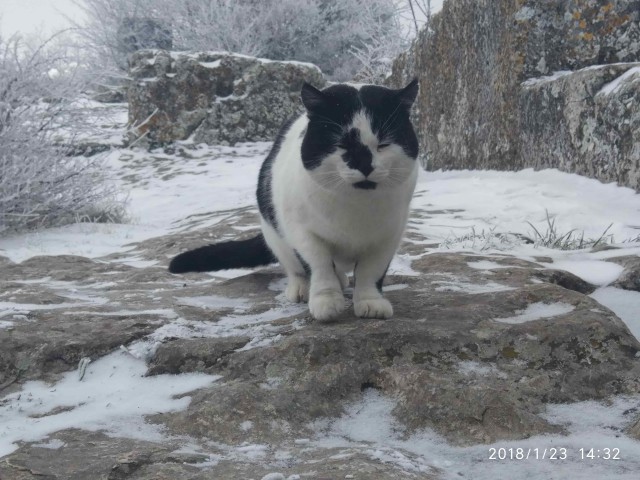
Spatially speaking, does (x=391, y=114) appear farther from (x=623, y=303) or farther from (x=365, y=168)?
(x=623, y=303)

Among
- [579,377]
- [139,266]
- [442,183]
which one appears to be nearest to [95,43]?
[442,183]

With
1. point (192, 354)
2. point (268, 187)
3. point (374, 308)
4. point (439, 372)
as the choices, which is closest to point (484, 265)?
point (374, 308)

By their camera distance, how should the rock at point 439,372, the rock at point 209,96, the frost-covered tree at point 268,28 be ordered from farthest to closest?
the frost-covered tree at point 268,28 < the rock at point 209,96 < the rock at point 439,372

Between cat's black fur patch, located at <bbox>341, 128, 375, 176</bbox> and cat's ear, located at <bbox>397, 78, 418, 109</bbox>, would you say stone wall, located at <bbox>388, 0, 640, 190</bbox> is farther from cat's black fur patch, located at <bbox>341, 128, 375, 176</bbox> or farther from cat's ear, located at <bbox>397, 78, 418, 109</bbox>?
cat's black fur patch, located at <bbox>341, 128, 375, 176</bbox>

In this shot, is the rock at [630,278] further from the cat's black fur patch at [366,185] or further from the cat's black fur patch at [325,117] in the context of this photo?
the cat's black fur patch at [325,117]

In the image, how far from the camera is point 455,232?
14.6 ft

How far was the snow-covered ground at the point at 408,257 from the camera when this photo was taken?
1.64 metres

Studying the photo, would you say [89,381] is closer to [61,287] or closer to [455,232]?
[61,287]

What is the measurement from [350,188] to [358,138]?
0.16 m

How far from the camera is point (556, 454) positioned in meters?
1.59

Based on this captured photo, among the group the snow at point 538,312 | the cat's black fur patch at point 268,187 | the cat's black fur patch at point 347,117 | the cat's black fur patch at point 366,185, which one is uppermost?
the cat's black fur patch at point 347,117

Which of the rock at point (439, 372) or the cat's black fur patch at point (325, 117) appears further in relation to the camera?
the cat's black fur patch at point (325, 117)

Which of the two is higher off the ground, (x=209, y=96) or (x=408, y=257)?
(x=209, y=96)

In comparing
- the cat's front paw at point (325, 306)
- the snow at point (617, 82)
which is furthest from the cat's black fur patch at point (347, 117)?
the snow at point (617, 82)
